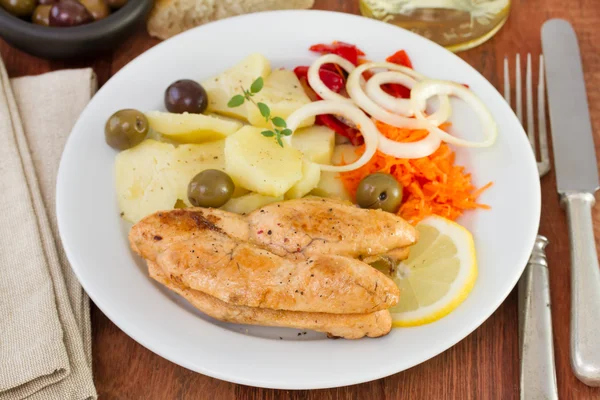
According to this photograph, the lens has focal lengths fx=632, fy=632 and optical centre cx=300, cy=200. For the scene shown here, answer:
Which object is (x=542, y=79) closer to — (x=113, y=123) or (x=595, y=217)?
(x=595, y=217)

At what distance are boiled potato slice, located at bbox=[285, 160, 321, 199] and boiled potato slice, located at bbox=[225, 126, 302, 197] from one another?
0.03 meters

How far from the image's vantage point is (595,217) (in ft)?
10.4

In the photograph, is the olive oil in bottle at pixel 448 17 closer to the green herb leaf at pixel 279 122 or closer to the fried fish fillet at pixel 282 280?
the green herb leaf at pixel 279 122

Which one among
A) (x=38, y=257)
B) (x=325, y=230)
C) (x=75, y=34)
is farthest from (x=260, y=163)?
(x=75, y=34)

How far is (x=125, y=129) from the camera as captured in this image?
10.1ft

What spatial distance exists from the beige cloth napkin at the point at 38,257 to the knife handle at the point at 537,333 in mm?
1765

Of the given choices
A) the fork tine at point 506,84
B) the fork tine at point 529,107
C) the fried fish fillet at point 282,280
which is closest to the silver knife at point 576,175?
the fork tine at point 529,107

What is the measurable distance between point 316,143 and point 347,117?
21 centimetres

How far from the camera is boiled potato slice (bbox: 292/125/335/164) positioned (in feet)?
10.2

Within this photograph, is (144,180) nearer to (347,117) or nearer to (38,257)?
(38,257)

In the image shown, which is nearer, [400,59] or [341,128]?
[341,128]

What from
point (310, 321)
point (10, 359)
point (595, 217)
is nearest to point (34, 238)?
point (10, 359)

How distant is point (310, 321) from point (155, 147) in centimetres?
125

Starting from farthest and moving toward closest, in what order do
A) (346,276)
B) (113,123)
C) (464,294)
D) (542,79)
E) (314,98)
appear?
(542,79) < (314,98) < (113,123) < (464,294) < (346,276)
